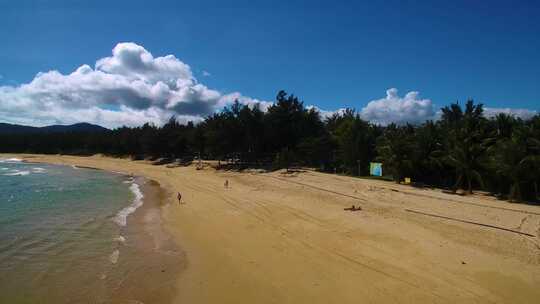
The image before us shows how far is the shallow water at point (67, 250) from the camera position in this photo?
32.4 feet

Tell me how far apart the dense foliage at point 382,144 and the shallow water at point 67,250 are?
23229 millimetres

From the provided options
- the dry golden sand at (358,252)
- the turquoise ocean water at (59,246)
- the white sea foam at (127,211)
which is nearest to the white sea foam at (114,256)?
the turquoise ocean water at (59,246)

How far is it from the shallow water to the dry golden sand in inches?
87.4

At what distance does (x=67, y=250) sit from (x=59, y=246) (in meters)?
0.82

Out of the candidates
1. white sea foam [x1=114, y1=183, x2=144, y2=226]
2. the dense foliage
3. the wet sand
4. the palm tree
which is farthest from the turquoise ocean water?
Result: the palm tree

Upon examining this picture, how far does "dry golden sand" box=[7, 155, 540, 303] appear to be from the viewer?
931cm

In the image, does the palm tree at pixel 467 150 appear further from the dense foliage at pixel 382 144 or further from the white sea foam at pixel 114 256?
the white sea foam at pixel 114 256

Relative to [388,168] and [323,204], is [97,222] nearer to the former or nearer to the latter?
[323,204]

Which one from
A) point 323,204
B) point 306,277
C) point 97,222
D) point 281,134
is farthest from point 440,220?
point 281,134

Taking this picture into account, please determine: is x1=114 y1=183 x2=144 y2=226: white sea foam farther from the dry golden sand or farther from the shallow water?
the dry golden sand

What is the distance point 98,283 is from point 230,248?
5041mm

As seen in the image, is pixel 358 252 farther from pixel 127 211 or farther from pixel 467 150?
pixel 467 150

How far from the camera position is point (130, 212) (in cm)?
2233

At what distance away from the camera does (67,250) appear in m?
13.6
